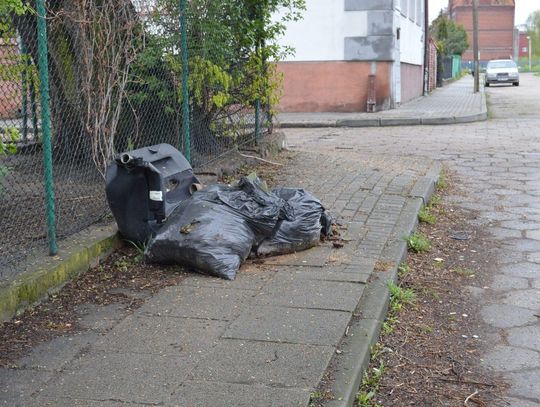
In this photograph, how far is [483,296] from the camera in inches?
195

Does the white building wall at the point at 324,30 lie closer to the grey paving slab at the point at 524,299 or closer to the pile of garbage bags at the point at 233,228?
the pile of garbage bags at the point at 233,228

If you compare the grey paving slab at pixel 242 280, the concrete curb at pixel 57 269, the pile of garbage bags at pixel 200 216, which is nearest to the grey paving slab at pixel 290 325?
the grey paving slab at pixel 242 280

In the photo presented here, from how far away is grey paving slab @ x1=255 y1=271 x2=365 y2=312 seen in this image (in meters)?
4.22

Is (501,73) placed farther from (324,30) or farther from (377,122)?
(377,122)

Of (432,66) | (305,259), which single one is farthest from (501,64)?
(305,259)

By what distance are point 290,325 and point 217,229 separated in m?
1.09

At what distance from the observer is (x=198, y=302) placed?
427 cm

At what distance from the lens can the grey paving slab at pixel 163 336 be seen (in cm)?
359

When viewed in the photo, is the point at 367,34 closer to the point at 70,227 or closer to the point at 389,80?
the point at 389,80

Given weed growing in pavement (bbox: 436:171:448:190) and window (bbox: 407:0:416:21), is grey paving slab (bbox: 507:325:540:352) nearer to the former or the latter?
weed growing in pavement (bbox: 436:171:448:190)

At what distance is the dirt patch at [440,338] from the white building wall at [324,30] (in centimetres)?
1334

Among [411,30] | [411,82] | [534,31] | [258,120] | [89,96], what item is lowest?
[258,120]

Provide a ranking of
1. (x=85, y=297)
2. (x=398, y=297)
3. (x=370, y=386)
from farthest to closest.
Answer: (x=398, y=297) → (x=85, y=297) → (x=370, y=386)

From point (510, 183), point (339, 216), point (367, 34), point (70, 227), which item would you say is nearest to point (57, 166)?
point (70, 227)
